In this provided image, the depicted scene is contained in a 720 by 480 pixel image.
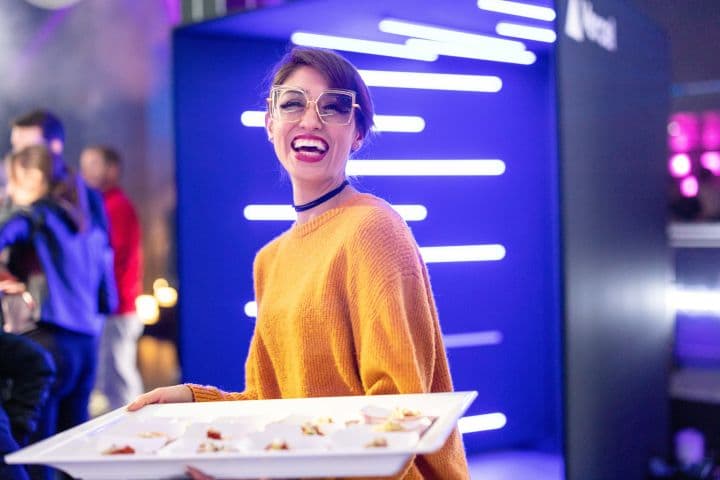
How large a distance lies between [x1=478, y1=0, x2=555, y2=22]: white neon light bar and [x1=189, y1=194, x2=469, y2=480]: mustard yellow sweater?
211cm

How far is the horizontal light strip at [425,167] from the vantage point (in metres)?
4.10

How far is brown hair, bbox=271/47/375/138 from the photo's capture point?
1.88 meters

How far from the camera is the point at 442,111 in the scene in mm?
4387

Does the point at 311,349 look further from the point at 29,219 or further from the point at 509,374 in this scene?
the point at 509,374

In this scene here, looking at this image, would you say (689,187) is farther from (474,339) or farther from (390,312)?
(390,312)

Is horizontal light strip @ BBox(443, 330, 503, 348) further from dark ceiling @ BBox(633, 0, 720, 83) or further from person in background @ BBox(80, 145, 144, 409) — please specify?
person in background @ BBox(80, 145, 144, 409)

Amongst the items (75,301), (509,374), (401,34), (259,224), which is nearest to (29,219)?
(75,301)

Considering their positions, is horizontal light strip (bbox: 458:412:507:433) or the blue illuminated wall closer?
the blue illuminated wall

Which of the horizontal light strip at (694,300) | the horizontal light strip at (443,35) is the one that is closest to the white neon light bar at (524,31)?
the horizontal light strip at (443,35)

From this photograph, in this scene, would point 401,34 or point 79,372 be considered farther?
point 79,372

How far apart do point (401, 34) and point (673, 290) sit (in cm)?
178

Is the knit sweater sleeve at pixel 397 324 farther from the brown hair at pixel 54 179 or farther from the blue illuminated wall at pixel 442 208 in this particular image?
the brown hair at pixel 54 179

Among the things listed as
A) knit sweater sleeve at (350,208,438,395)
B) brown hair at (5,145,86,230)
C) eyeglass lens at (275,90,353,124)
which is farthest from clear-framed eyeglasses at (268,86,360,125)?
brown hair at (5,145,86,230)

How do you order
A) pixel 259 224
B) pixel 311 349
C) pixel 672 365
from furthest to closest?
pixel 672 365
pixel 259 224
pixel 311 349
